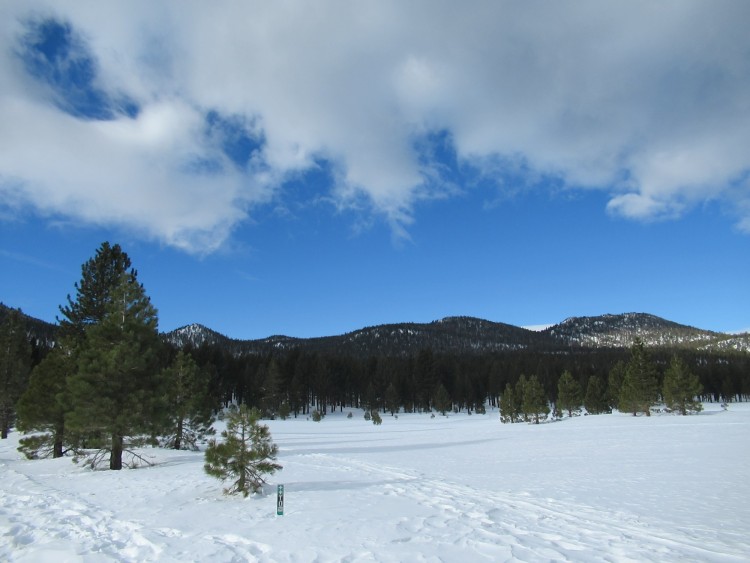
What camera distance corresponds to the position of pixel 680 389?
48875 mm

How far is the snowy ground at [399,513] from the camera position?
7551 mm

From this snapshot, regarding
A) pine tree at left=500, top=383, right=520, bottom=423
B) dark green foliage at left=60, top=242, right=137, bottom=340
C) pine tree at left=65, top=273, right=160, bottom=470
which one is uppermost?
dark green foliage at left=60, top=242, right=137, bottom=340

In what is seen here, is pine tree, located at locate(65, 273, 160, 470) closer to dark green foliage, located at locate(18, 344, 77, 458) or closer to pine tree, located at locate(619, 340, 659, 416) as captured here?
dark green foliage, located at locate(18, 344, 77, 458)

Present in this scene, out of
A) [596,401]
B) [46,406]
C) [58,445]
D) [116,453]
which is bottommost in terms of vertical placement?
[596,401]

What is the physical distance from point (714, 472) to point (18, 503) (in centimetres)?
2171

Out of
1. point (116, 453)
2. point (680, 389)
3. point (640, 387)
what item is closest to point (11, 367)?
point (116, 453)

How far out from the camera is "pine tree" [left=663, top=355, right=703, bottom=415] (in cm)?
4844

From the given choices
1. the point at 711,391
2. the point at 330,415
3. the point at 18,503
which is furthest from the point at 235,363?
the point at 711,391

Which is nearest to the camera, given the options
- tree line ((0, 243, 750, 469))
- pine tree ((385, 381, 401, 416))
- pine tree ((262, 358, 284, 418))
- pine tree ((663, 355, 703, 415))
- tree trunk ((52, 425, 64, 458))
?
tree line ((0, 243, 750, 469))

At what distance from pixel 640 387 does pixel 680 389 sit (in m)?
4.02

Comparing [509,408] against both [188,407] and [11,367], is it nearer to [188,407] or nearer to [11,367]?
[188,407]

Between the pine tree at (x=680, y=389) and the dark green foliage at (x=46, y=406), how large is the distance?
55230 mm

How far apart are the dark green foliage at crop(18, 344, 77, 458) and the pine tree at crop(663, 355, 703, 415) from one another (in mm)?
55230

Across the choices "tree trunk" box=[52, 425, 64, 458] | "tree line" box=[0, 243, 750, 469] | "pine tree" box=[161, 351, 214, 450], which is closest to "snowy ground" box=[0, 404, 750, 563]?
"tree line" box=[0, 243, 750, 469]
